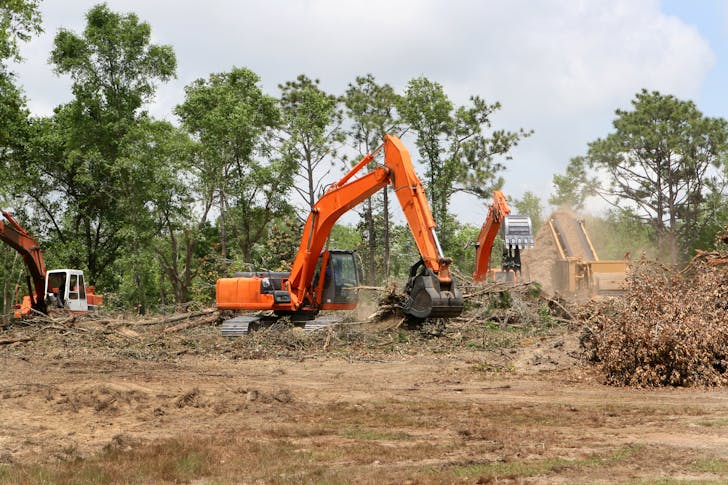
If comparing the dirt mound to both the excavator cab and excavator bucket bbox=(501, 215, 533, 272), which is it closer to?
excavator bucket bbox=(501, 215, 533, 272)

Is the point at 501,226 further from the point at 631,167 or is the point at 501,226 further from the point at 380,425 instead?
the point at 631,167

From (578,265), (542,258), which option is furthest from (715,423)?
(542,258)

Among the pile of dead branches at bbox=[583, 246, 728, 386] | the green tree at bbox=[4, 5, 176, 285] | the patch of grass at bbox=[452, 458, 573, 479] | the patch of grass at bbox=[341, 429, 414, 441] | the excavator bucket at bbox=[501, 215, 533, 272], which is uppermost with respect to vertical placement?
the green tree at bbox=[4, 5, 176, 285]

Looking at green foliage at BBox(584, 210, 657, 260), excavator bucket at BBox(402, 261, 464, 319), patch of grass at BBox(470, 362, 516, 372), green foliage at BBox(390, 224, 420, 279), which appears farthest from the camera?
green foliage at BBox(390, 224, 420, 279)

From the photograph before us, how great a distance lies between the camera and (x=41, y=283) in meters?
31.1

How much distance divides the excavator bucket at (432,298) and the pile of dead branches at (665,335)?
3467mm

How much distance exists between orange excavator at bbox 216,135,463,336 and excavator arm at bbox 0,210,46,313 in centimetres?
978

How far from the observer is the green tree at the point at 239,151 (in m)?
39.7

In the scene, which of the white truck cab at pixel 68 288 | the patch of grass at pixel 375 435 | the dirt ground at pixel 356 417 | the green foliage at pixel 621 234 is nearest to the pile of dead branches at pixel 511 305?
the dirt ground at pixel 356 417

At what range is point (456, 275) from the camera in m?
23.9

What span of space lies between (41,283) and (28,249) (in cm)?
150

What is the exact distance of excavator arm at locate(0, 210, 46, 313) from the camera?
95.5ft

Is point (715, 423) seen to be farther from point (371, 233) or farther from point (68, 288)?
point (371, 233)

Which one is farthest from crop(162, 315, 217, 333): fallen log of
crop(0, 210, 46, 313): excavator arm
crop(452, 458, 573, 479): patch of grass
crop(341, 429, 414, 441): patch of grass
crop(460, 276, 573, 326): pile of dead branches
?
crop(452, 458, 573, 479): patch of grass
